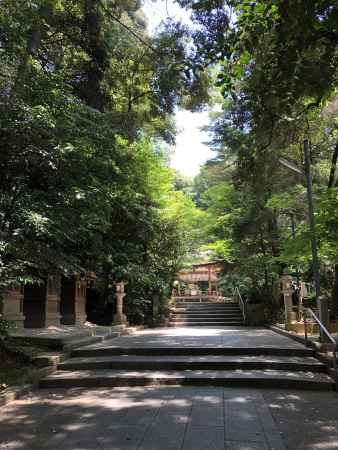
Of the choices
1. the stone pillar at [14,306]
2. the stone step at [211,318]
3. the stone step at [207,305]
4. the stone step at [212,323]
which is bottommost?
the stone step at [212,323]

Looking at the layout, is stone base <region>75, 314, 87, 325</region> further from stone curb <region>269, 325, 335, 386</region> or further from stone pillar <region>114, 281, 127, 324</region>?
stone curb <region>269, 325, 335, 386</region>

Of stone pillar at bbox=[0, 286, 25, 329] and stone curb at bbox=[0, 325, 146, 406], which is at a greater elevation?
stone pillar at bbox=[0, 286, 25, 329]

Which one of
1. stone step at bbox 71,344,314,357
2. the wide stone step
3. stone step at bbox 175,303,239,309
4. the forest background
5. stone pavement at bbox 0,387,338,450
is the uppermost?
the forest background

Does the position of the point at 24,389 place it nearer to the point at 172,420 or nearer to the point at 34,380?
the point at 34,380

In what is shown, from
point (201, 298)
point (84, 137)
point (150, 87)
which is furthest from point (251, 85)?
point (201, 298)

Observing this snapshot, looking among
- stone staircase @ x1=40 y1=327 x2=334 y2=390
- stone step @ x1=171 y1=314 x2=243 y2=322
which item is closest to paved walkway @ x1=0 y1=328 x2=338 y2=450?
stone staircase @ x1=40 y1=327 x2=334 y2=390

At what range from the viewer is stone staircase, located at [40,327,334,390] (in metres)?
5.41

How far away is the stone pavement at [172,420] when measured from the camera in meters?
3.41

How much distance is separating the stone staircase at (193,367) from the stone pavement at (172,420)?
220 millimetres

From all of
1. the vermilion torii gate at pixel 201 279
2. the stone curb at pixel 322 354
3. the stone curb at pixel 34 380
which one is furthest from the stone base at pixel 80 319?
the vermilion torii gate at pixel 201 279

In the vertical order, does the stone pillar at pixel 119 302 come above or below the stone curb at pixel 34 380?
above

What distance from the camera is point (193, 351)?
23.0 feet

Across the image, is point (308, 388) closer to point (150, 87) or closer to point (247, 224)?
point (247, 224)

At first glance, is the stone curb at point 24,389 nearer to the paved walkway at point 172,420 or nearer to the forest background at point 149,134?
the paved walkway at point 172,420
